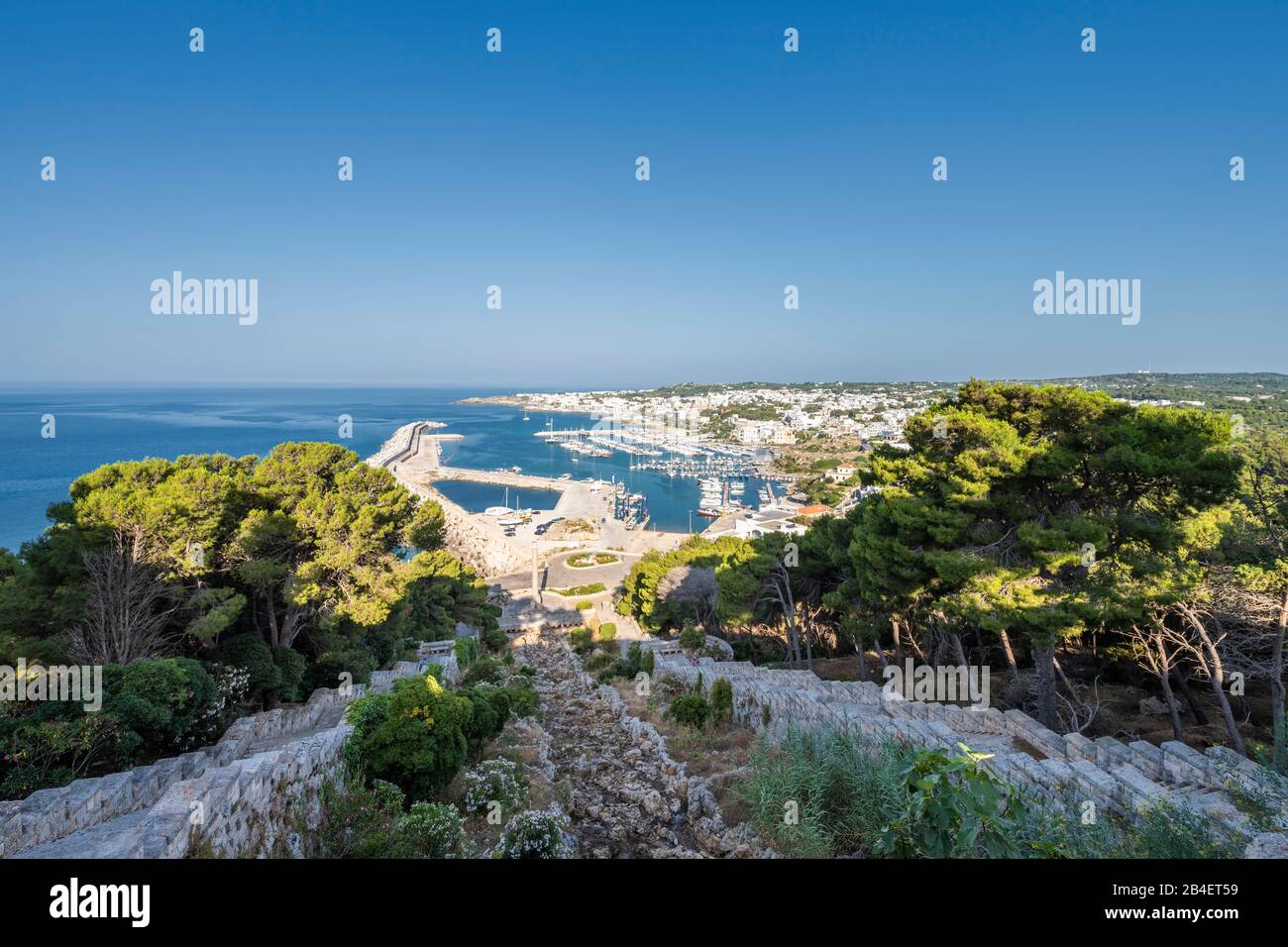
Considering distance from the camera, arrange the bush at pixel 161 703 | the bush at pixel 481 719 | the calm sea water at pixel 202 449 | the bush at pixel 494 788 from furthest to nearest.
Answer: the calm sea water at pixel 202 449 < the bush at pixel 481 719 < the bush at pixel 161 703 < the bush at pixel 494 788

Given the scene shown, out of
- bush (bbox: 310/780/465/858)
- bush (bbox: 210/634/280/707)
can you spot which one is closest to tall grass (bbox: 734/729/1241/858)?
bush (bbox: 310/780/465/858)

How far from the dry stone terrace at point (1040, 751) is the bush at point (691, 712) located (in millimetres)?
753

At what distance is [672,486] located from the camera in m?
85.4

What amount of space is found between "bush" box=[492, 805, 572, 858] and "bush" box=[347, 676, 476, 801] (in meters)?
1.70

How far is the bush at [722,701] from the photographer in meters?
10.7

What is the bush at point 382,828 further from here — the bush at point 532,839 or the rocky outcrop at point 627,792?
the rocky outcrop at point 627,792

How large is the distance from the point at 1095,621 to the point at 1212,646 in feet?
4.10

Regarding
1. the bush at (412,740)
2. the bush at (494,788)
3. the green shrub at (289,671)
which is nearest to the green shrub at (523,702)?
the bush at (494,788)

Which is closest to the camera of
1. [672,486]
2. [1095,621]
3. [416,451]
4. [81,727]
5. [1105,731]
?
[81,727]

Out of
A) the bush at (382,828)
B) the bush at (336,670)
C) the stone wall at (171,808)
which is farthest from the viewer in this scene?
the bush at (336,670)

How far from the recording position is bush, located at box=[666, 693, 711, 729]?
1040cm

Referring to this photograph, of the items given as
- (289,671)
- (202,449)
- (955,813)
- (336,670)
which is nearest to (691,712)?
(955,813)

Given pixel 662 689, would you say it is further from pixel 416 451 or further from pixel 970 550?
pixel 416 451
